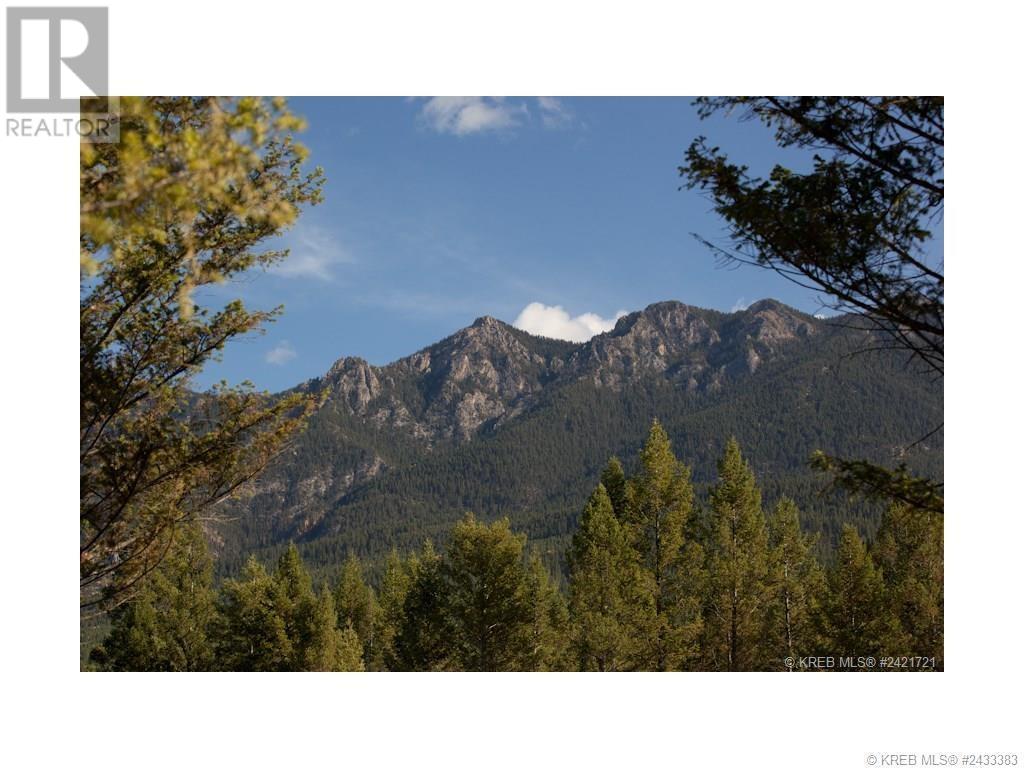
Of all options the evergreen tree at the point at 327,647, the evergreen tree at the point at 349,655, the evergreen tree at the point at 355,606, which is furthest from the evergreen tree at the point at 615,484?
the evergreen tree at the point at 355,606

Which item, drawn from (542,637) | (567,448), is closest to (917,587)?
(542,637)

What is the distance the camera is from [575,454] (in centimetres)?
17825

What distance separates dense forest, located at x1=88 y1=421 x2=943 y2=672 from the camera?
10.8 m

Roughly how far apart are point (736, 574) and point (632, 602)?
67.3 inches

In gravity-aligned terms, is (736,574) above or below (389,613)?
above

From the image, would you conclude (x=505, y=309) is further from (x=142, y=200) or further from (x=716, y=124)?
(x=142, y=200)

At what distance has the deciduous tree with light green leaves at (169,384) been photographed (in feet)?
15.0

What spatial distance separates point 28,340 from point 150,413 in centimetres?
85

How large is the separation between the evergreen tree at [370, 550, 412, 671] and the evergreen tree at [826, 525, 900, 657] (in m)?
10.1

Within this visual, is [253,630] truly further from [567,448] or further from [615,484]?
[567,448]

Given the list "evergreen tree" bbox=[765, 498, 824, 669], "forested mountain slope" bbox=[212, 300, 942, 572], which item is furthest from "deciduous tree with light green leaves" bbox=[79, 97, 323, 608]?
"forested mountain slope" bbox=[212, 300, 942, 572]

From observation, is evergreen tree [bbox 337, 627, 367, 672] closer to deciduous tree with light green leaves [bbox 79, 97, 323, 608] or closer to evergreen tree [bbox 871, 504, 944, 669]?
evergreen tree [bbox 871, 504, 944, 669]

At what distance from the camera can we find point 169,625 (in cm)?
1583
